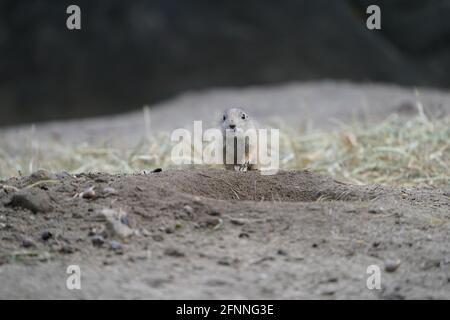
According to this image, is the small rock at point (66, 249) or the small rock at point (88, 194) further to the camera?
the small rock at point (88, 194)

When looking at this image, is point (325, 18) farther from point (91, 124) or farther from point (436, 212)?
point (436, 212)

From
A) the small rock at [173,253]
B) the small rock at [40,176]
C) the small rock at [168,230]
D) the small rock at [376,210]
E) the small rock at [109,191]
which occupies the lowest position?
the small rock at [173,253]

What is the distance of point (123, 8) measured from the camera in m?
11.2

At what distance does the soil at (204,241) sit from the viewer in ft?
9.05

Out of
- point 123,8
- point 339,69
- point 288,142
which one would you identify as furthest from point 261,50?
point 288,142

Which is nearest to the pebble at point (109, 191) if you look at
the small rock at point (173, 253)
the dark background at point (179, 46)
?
the small rock at point (173, 253)

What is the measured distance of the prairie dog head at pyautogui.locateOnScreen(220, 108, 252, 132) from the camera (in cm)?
468

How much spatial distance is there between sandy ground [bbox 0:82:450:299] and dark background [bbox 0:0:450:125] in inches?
293

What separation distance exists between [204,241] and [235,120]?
1.73 meters

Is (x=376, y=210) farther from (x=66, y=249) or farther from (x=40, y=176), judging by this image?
(x=40, y=176)

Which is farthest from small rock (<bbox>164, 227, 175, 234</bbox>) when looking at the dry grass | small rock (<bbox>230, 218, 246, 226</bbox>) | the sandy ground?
the dry grass

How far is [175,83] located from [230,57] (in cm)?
102

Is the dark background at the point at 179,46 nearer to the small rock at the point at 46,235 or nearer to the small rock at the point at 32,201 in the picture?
the small rock at the point at 32,201

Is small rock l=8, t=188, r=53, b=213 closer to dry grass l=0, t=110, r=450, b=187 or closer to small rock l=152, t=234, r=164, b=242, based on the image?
small rock l=152, t=234, r=164, b=242
